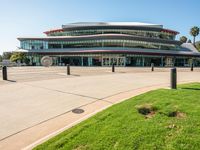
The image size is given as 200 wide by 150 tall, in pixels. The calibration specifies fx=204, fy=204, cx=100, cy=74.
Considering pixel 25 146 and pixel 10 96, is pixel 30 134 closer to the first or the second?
pixel 25 146

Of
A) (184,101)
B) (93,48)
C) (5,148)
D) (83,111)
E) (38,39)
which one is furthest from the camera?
(38,39)

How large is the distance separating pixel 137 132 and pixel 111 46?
164ft

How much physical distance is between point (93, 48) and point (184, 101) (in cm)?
4905

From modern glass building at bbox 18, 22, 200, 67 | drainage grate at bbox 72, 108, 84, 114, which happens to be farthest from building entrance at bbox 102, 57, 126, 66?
drainage grate at bbox 72, 108, 84, 114

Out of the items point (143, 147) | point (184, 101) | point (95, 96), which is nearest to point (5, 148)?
point (143, 147)

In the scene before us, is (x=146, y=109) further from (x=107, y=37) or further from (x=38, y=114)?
(x=107, y=37)

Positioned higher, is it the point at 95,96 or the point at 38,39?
the point at 38,39

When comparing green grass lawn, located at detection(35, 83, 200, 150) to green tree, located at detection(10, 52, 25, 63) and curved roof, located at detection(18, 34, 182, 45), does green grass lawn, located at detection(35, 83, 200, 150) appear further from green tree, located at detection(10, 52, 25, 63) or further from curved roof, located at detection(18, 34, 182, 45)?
green tree, located at detection(10, 52, 25, 63)

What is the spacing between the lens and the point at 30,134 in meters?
5.59

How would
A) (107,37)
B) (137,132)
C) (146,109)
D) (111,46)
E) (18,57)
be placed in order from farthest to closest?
(18,57) → (111,46) → (107,37) → (146,109) → (137,132)

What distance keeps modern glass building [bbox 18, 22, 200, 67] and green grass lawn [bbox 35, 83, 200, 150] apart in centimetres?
4396

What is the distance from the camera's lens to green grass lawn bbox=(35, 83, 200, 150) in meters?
4.23

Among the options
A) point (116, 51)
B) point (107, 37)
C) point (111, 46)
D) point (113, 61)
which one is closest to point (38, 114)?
point (116, 51)

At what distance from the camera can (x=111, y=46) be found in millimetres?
53875
